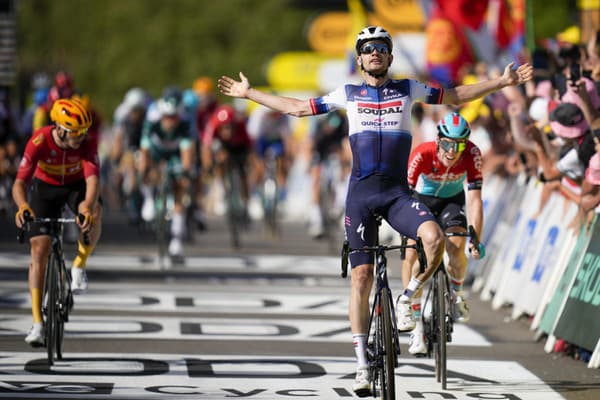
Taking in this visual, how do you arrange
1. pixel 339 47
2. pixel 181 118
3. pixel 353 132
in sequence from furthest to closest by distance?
pixel 339 47, pixel 181 118, pixel 353 132

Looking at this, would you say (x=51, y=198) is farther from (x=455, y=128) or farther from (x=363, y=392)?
(x=363, y=392)

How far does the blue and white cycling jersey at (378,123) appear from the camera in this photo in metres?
10.1

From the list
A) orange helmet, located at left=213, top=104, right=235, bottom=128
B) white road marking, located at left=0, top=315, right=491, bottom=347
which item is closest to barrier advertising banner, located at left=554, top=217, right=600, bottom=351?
white road marking, located at left=0, top=315, right=491, bottom=347

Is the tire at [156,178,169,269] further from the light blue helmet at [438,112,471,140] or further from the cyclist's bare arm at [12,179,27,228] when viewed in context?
the light blue helmet at [438,112,471,140]

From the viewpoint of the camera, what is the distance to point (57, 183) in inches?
478

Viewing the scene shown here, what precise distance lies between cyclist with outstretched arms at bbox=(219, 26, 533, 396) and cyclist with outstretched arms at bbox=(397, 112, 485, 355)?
3.69ft

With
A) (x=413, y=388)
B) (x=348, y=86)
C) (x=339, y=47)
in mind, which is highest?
(x=339, y=47)

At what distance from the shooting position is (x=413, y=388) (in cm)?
1080

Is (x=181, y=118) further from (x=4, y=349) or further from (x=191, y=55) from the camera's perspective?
(x=191, y=55)

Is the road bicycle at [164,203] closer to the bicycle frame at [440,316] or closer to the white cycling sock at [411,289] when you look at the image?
the bicycle frame at [440,316]

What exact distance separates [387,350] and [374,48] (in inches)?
76.1

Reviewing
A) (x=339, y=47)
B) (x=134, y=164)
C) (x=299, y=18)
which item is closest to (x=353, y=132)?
(x=134, y=164)

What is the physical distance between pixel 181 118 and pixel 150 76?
6884 centimetres

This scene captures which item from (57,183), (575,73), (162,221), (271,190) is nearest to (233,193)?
(271,190)
